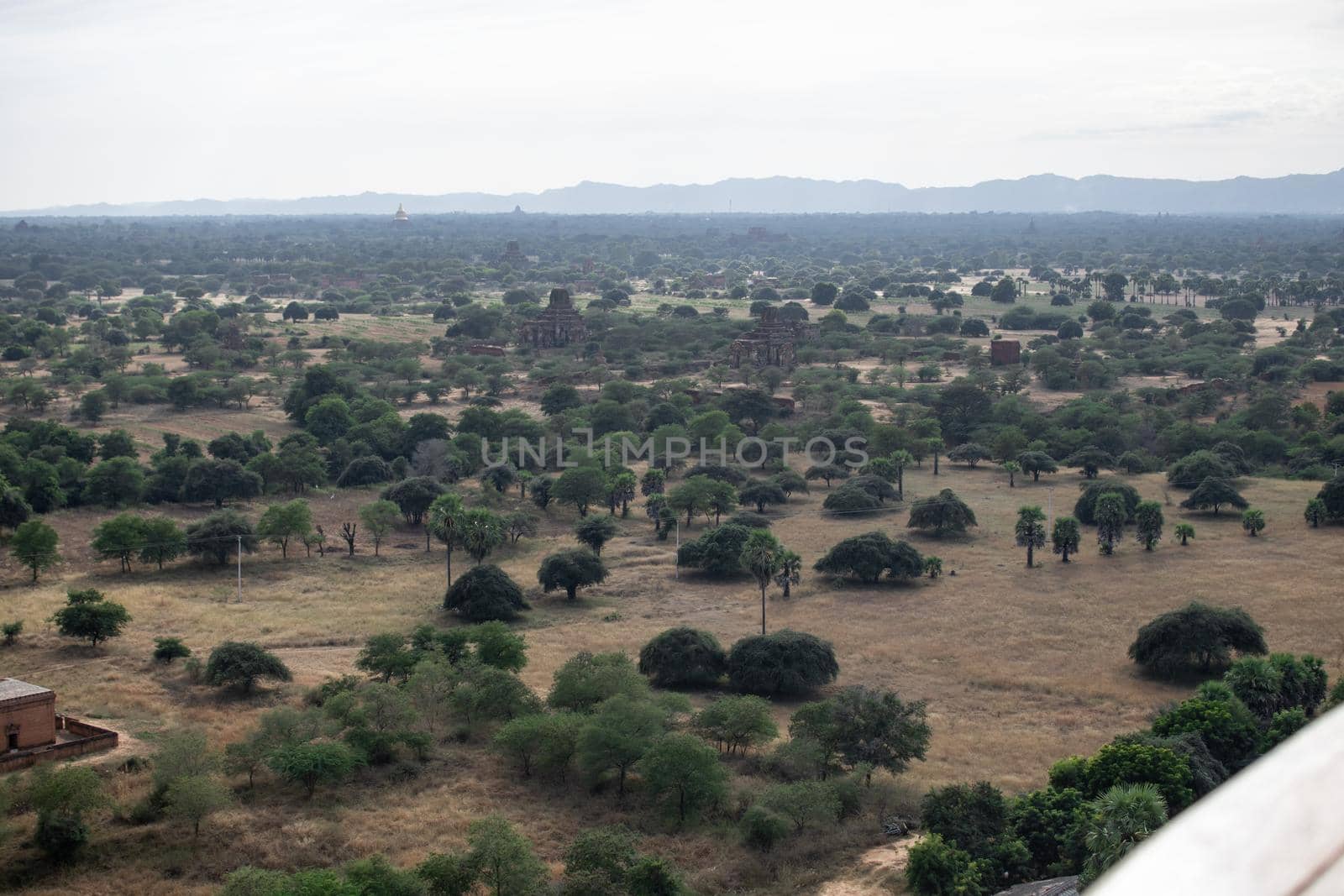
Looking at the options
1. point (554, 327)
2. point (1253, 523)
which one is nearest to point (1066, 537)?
point (1253, 523)

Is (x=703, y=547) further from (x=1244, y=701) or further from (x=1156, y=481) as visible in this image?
(x=1156, y=481)

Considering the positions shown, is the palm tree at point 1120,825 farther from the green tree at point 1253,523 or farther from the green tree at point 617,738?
the green tree at point 1253,523

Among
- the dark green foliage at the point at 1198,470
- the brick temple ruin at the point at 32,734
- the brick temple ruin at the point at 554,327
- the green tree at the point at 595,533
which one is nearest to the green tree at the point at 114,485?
the green tree at the point at 595,533

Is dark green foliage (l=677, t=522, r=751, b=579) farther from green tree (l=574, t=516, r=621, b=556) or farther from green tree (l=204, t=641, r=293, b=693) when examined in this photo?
green tree (l=204, t=641, r=293, b=693)

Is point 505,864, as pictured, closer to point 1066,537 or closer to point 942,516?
point 1066,537

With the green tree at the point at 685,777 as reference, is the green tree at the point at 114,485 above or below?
above

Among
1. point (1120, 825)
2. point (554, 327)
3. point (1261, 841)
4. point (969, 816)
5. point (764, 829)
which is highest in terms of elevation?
point (1261, 841)

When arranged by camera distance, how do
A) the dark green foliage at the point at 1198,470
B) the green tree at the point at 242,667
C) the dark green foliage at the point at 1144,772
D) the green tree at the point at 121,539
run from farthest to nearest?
the dark green foliage at the point at 1198,470
the green tree at the point at 121,539
the green tree at the point at 242,667
the dark green foliage at the point at 1144,772
